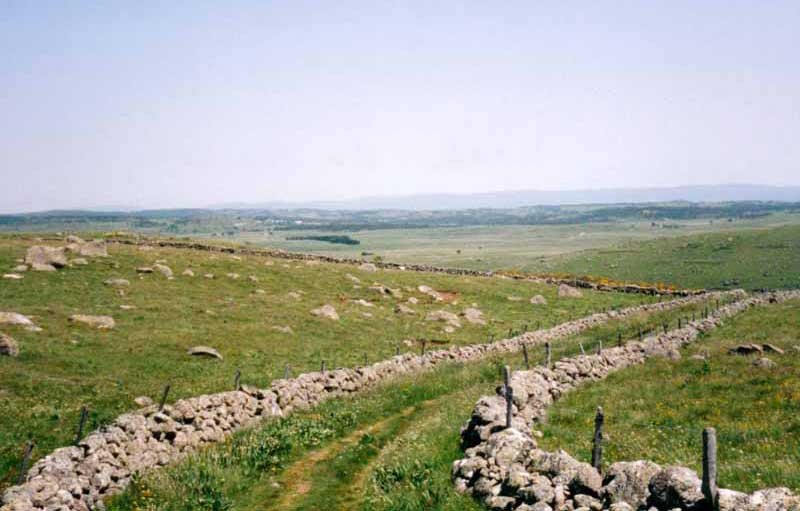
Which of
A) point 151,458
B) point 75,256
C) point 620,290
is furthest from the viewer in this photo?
point 620,290

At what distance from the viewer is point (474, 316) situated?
6450cm

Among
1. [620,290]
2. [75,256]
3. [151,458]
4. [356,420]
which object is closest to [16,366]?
[151,458]

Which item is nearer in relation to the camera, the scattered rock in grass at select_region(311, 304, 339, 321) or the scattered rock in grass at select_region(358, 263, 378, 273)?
the scattered rock in grass at select_region(311, 304, 339, 321)

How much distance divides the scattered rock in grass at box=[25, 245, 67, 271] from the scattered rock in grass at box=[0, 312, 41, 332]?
1747 centimetres

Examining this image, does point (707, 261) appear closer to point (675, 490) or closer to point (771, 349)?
point (771, 349)

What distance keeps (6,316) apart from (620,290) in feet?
258

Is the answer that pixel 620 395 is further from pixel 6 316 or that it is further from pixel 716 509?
pixel 6 316

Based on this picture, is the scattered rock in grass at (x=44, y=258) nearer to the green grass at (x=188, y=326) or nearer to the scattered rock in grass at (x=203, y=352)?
the green grass at (x=188, y=326)

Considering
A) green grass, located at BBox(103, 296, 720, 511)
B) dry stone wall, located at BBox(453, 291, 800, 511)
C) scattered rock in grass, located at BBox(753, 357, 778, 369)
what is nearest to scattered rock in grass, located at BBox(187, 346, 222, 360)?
green grass, located at BBox(103, 296, 720, 511)

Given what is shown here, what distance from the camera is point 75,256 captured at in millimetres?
62719

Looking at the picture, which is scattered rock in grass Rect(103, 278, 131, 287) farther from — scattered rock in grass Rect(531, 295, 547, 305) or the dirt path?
scattered rock in grass Rect(531, 295, 547, 305)

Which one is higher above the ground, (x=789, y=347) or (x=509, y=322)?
(x=789, y=347)

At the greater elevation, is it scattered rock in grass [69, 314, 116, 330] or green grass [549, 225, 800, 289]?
scattered rock in grass [69, 314, 116, 330]

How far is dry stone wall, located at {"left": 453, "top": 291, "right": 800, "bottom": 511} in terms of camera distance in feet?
38.7
